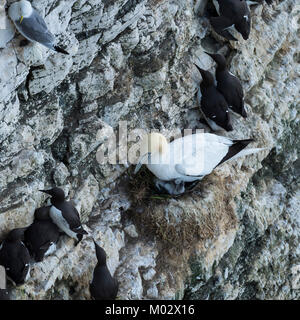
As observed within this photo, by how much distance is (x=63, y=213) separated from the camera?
7047 mm

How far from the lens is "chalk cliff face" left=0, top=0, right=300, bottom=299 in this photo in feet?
22.1

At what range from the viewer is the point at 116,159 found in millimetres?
8023

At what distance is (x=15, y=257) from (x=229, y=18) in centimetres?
463

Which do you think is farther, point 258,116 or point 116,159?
point 258,116

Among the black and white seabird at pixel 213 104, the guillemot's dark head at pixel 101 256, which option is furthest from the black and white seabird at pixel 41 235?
the black and white seabird at pixel 213 104

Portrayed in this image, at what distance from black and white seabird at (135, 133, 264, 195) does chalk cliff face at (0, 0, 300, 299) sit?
323 mm

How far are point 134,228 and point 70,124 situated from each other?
1.54m

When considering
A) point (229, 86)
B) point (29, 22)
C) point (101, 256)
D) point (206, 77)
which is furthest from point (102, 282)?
point (229, 86)

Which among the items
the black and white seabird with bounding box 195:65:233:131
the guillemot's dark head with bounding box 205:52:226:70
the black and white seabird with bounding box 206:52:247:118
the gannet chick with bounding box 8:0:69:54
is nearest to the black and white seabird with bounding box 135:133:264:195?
the black and white seabird with bounding box 195:65:233:131

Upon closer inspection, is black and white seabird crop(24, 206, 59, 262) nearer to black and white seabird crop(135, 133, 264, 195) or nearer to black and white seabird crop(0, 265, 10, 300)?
black and white seabird crop(0, 265, 10, 300)

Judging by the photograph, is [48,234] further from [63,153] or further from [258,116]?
[258,116]

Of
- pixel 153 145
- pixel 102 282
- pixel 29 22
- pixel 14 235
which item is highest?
pixel 29 22

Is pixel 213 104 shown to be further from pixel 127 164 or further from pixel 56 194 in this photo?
pixel 56 194

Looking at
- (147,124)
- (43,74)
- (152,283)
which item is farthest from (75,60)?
(152,283)
